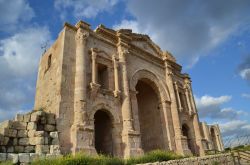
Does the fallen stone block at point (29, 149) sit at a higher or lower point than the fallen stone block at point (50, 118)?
lower

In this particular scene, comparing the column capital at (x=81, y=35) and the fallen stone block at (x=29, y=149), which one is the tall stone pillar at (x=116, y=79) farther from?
the fallen stone block at (x=29, y=149)

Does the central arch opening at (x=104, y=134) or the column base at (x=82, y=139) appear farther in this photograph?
the central arch opening at (x=104, y=134)

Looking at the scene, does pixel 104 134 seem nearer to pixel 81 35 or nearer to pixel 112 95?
pixel 112 95

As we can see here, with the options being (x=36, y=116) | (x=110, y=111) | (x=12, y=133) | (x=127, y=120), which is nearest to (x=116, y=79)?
(x=110, y=111)

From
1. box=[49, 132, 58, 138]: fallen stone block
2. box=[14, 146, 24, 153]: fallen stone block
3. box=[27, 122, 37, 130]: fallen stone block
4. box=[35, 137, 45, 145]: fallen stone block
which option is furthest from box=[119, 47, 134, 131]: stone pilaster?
box=[14, 146, 24, 153]: fallen stone block

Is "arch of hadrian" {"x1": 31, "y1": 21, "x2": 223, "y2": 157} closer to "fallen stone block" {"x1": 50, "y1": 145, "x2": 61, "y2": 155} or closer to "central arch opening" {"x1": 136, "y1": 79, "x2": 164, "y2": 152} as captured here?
"central arch opening" {"x1": 136, "y1": 79, "x2": 164, "y2": 152}

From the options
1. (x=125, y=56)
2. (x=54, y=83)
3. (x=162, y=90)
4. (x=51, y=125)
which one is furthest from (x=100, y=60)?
(x=162, y=90)

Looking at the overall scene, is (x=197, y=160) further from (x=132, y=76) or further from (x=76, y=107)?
(x=132, y=76)

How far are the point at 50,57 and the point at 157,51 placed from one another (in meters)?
9.98

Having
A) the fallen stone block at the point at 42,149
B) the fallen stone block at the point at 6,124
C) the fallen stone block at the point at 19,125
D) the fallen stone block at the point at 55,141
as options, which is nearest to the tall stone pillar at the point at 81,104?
the fallen stone block at the point at 55,141

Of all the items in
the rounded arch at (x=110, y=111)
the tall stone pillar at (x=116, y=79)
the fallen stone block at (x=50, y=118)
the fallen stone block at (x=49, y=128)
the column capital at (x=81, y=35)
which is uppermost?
the column capital at (x=81, y=35)

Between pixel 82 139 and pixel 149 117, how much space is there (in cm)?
883

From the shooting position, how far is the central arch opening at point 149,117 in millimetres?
17328

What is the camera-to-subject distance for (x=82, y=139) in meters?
10.8
